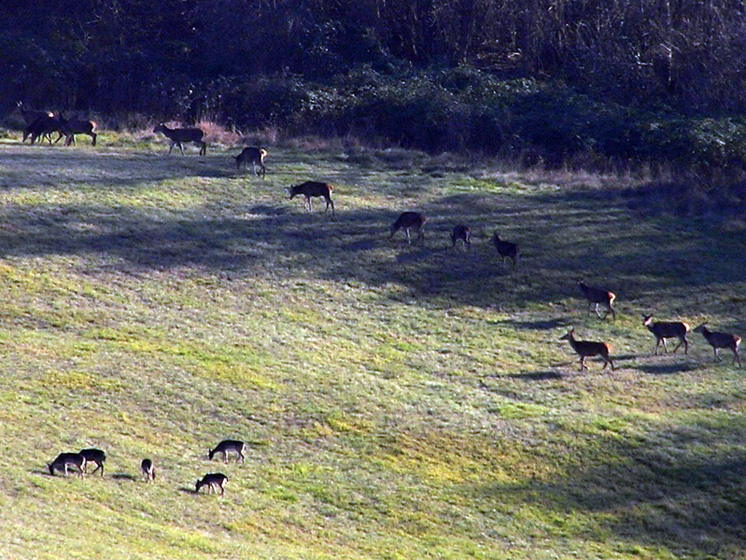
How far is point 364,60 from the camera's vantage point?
210ft

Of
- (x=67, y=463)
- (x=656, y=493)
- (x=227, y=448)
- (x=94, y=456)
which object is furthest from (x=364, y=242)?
(x=67, y=463)

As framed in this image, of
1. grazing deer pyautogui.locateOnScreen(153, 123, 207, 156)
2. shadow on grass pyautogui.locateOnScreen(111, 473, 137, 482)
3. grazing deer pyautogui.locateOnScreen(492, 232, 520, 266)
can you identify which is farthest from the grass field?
grazing deer pyautogui.locateOnScreen(153, 123, 207, 156)

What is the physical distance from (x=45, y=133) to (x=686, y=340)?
25156mm

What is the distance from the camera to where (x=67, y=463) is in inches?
866

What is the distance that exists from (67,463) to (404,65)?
145ft

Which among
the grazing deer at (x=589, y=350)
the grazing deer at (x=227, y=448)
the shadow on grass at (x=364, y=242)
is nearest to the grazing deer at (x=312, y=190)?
the shadow on grass at (x=364, y=242)

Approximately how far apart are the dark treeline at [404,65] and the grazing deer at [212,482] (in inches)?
1383

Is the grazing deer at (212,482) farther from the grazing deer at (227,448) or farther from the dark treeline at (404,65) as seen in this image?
the dark treeline at (404,65)

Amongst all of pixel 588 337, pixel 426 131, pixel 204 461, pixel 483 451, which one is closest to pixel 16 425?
pixel 204 461

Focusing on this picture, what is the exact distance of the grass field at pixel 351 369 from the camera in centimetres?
2255

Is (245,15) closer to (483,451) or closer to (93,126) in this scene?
(93,126)

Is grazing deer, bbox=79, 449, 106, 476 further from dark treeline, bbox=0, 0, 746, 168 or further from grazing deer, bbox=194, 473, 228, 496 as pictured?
dark treeline, bbox=0, 0, 746, 168

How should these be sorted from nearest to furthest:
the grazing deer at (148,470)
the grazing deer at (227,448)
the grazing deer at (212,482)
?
the grazing deer at (212,482), the grazing deer at (148,470), the grazing deer at (227,448)

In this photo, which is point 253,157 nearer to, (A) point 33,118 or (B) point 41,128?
(B) point 41,128
